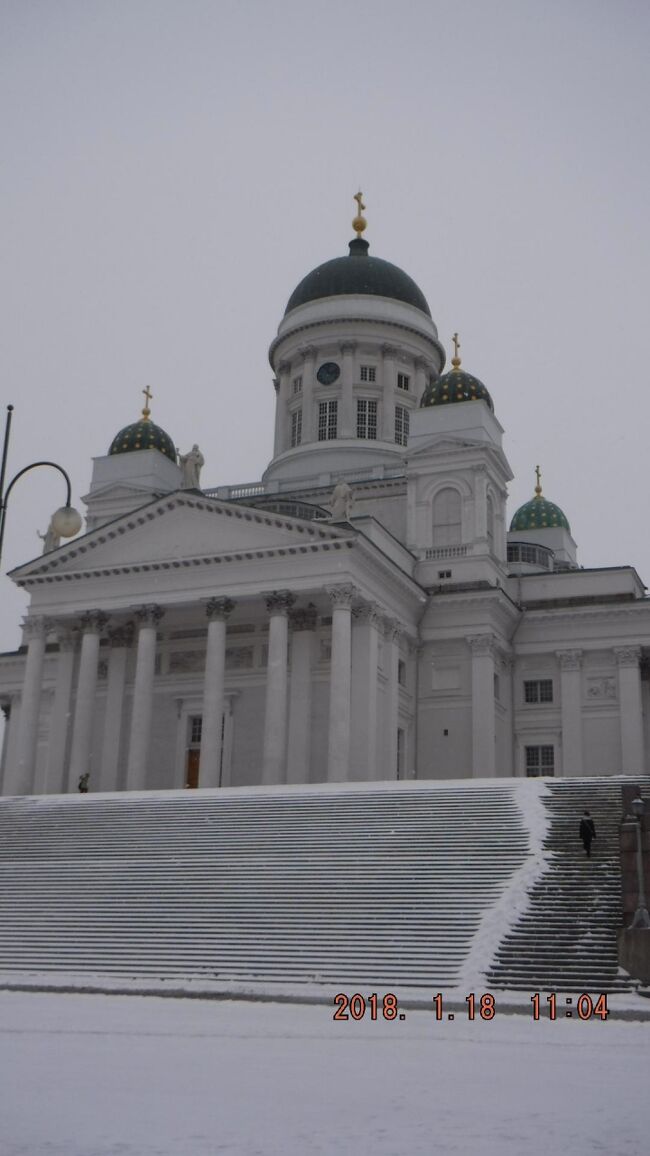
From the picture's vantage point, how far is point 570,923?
1995 centimetres

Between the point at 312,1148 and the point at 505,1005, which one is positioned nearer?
the point at 312,1148

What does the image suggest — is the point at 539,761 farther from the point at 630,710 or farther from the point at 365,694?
the point at 365,694

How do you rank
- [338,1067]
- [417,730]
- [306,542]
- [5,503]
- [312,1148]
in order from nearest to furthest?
[312,1148] → [338,1067] → [5,503] → [306,542] → [417,730]

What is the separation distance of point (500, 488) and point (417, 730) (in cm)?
1027

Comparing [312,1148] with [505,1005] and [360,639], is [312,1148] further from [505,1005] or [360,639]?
[360,639]

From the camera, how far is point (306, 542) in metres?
38.7

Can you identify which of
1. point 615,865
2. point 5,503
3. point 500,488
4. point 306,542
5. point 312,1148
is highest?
point 500,488

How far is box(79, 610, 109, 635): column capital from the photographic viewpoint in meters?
41.6

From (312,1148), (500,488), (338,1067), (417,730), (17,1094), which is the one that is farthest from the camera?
(500,488)

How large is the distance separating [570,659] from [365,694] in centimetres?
1036

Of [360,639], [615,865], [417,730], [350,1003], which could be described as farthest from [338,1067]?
[417,730]

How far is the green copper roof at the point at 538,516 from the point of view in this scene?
59.0m

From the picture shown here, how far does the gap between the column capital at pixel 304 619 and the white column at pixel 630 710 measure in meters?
11.6

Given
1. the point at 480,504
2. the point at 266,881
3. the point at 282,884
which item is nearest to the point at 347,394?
the point at 480,504
